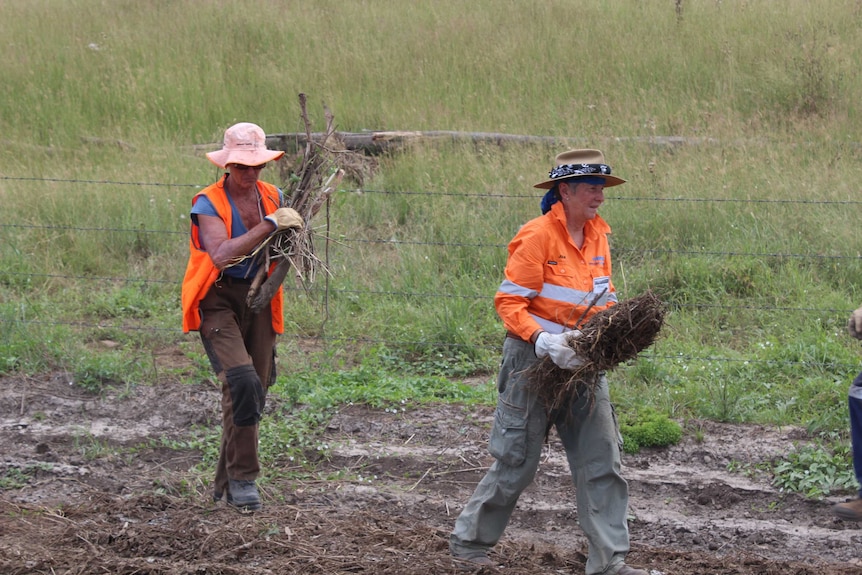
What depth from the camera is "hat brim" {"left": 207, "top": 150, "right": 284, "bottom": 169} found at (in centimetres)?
469

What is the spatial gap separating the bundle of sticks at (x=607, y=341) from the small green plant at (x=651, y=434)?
Answer: 75.2 inches

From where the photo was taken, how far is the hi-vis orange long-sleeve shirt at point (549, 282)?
4.10 m

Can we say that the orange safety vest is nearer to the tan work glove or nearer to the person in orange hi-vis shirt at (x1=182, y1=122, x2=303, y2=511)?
the person in orange hi-vis shirt at (x1=182, y1=122, x2=303, y2=511)

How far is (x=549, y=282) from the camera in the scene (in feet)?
13.6

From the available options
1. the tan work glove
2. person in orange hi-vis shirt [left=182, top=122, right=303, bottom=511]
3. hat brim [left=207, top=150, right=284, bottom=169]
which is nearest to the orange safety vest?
person in orange hi-vis shirt [left=182, top=122, right=303, bottom=511]

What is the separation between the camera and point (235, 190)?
193 inches

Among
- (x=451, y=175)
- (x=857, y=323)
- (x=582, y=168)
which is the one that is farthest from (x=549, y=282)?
(x=451, y=175)

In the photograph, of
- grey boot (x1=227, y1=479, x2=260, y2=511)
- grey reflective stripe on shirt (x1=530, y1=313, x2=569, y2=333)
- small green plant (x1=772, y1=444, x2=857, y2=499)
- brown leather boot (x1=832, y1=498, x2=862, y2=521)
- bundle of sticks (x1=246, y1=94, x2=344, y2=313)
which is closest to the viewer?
brown leather boot (x1=832, y1=498, x2=862, y2=521)

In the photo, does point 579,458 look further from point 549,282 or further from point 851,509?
point 851,509

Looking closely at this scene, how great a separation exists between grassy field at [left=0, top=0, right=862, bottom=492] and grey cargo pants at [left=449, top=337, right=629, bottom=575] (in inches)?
66.8

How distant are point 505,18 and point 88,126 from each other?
6.52m

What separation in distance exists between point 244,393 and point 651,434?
8.27 feet

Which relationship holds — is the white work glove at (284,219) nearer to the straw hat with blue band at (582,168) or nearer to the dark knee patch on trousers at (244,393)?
the dark knee patch on trousers at (244,393)

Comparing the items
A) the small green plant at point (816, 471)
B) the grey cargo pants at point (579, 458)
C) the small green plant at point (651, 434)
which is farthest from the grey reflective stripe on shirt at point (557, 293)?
the small green plant at point (816, 471)
